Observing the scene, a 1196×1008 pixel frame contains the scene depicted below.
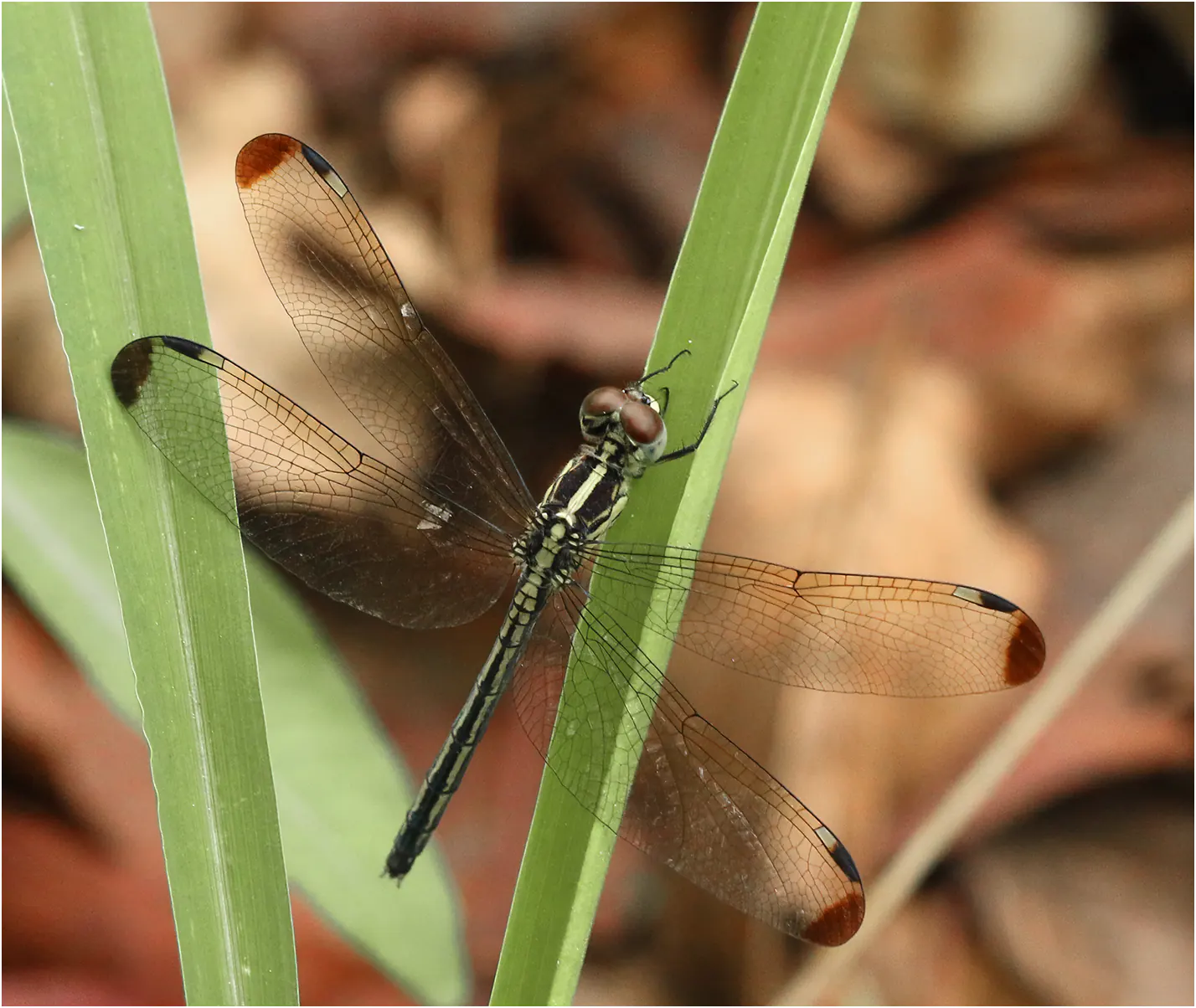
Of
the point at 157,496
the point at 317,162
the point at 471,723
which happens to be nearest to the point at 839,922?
the point at 471,723

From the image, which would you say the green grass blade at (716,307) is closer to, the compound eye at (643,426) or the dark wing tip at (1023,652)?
the compound eye at (643,426)

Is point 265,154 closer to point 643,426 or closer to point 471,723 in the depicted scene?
point 643,426

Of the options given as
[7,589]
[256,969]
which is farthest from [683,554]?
[7,589]

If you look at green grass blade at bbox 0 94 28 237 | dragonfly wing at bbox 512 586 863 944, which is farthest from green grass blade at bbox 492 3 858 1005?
green grass blade at bbox 0 94 28 237

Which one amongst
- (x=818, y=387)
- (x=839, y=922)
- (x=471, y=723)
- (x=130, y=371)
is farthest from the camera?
(x=818, y=387)

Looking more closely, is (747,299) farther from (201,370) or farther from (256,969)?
(256,969)

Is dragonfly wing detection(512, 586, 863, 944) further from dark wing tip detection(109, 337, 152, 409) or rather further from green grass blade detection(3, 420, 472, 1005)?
dark wing tip detection(109, 337, 152, 409)

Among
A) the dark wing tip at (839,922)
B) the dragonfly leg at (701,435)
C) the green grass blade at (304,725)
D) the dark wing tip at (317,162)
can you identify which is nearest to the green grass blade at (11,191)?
the green grass blade at (304,725)
